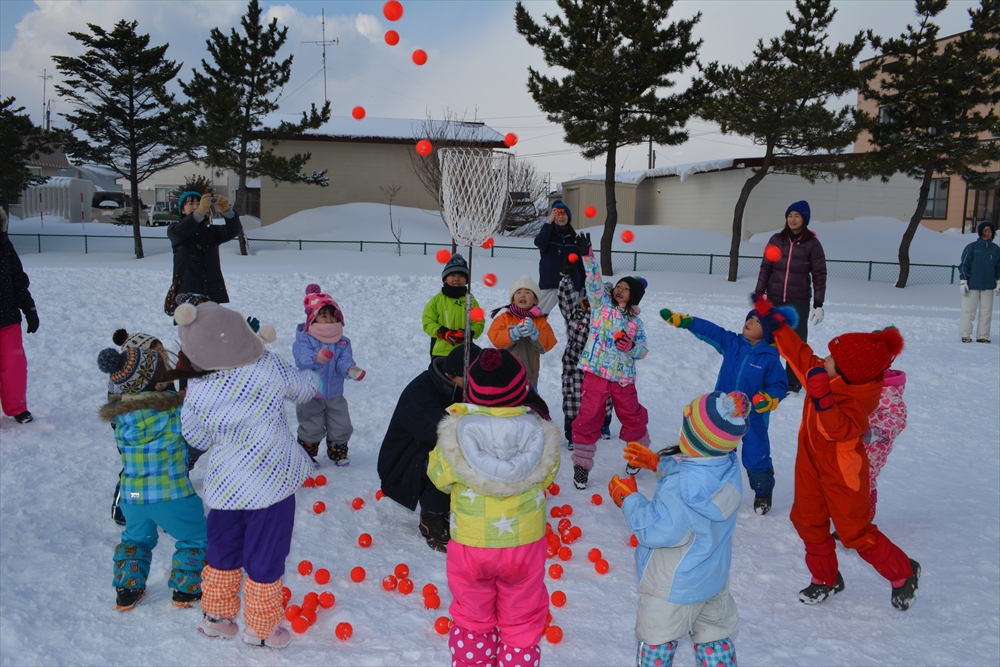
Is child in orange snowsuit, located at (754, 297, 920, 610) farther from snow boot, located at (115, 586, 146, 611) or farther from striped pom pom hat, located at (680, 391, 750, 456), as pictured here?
snow boot, located at (115, 586, 146, 611)

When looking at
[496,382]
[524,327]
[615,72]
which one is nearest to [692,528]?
[496,382]

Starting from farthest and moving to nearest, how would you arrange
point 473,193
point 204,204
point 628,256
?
point 628,256 → point 473,193 → point 204,204

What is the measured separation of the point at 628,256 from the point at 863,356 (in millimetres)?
17416

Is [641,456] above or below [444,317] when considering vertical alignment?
below

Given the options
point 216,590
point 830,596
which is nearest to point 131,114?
point 216,590

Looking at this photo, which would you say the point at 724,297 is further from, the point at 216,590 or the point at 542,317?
the point at 216,590

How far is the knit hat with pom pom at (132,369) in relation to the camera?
11.2 feet

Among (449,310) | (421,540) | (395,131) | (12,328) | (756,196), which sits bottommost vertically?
(421,540)

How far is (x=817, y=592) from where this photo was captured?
12.9 ft

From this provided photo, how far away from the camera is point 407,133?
29531 millimetres

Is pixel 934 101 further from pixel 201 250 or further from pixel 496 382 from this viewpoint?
pixel 496 382

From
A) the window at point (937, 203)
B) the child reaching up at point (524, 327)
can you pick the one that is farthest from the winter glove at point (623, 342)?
the window at point (937, 203)

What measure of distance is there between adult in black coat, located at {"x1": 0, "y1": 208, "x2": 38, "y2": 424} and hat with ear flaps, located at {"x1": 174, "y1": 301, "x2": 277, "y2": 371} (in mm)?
4006

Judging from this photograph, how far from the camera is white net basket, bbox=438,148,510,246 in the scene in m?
6.02
